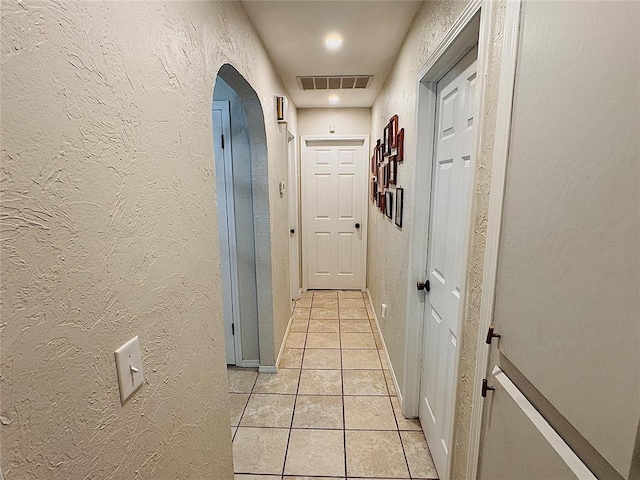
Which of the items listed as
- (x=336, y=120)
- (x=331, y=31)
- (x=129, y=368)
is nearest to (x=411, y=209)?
(x=331, y=31)

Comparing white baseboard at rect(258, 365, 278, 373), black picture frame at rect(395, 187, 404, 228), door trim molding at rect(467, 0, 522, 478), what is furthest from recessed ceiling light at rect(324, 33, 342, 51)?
white baseboard at rect(258, 365, 278, 373)

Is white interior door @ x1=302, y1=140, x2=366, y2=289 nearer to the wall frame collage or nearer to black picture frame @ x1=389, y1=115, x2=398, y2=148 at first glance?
the wall frame collage

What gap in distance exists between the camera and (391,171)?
2.46m

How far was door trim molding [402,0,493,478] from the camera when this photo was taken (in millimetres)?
1000

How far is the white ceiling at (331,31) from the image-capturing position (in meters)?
1.69

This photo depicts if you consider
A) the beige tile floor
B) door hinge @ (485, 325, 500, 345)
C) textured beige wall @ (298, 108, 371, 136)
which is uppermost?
textured beige wall @ (298, 108, 371, 136)

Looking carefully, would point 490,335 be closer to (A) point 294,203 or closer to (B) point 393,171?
(B) point 393,171

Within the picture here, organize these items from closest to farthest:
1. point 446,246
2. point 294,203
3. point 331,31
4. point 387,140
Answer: point 446,246 < point 331,31 < point 387,140 < point 294,203

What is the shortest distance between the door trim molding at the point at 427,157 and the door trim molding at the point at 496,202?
0.14m

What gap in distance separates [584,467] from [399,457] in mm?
1385

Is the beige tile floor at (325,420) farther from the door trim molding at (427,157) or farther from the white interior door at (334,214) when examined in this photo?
the white interior door at (334,214)

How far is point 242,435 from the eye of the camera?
189 cm

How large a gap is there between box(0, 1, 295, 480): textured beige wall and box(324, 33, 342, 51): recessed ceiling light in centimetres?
110

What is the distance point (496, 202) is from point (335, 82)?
253cm
